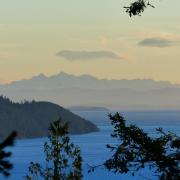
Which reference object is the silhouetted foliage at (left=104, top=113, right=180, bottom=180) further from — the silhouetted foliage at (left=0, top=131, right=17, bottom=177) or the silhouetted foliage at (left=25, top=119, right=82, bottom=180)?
the silhouetted foliage at (left=25, top=119, right=82, bottom=180)

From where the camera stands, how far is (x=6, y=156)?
6398mm

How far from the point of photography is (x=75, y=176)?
31.9 m

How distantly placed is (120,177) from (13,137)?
140m

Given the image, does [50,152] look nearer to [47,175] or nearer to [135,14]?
[47,175]

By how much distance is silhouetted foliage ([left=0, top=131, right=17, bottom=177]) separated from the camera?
6293 mm

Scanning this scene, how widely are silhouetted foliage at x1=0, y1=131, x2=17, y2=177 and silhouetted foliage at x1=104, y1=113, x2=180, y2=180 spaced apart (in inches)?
192

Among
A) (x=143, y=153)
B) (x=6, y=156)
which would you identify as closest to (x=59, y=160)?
(x=143, y=153)

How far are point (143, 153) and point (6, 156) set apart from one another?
5.62m

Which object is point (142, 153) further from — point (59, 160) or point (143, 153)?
point (59, 160)

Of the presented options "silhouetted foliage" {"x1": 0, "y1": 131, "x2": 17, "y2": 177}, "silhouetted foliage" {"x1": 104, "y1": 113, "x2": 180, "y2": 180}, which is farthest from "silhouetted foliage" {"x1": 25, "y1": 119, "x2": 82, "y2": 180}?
"silhouetted foliage" {"x1": 0, "y1": 131, "x2": 17, "y2": 177}

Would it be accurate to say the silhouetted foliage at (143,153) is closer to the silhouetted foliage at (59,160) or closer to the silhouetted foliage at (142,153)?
the silhouetted foliage at (142,153)

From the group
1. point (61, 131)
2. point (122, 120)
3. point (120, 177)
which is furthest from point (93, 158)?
point (122, 120)

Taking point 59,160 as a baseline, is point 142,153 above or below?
above

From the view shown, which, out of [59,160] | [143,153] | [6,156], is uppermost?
[6,156]
